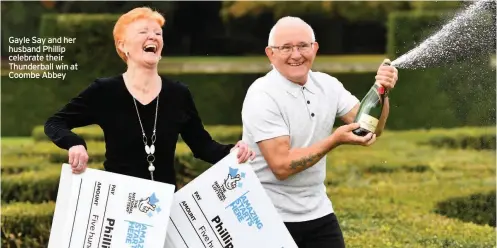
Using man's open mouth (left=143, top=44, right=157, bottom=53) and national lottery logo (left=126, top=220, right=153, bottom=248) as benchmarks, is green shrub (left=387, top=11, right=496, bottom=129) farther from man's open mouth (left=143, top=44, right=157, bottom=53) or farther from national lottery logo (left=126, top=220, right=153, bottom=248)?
national lottery logo (left=126, top=220, right=153, bottom=248)

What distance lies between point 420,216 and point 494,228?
526 mm

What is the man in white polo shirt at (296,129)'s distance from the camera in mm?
3857

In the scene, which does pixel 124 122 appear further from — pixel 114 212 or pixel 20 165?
pixel 20 165

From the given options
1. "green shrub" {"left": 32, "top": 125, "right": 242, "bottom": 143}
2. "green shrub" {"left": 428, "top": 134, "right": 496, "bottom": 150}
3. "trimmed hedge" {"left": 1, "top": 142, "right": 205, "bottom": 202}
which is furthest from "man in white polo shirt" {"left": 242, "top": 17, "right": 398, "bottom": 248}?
"green shrub" {"left": 428, "top": 134, "right": 496, "bottom": 150}

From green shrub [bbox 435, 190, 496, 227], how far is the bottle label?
148 inches

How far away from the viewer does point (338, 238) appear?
4.03 meters

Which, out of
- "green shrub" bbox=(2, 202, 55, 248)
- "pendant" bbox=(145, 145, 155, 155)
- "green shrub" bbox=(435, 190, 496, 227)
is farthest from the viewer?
"green shrub" bbox=(435, 190, 496, 227)

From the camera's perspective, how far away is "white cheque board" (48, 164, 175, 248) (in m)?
3.60

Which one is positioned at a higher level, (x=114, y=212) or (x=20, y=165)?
(x=114, y=212)

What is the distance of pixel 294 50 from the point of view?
3.90 metres

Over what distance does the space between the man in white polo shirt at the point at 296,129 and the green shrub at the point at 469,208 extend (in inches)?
143

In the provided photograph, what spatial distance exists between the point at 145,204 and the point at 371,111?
0.96 meters

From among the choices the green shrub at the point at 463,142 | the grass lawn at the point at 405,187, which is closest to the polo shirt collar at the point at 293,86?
the grass lawn at the point at 405,187

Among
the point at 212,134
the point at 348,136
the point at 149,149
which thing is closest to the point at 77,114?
the point at 149,149
